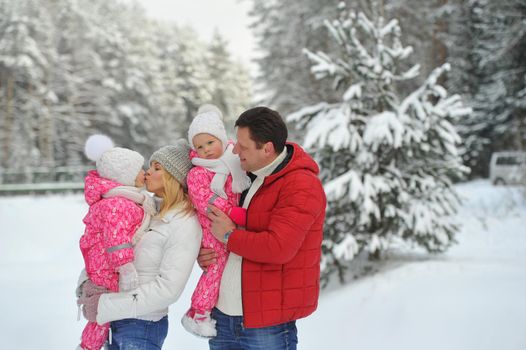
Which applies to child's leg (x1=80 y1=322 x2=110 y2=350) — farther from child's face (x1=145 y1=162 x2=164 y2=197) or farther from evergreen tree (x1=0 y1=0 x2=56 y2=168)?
evergreen tree (x1=0 y1=0 x2=56 y2=168)

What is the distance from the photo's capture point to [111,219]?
7.91ft

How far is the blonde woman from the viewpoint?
Answer: 242cm

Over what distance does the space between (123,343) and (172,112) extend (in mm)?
37421

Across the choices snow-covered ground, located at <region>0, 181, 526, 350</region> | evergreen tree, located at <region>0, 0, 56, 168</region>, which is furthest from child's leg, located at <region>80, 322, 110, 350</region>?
evergreen tree, located at <region>0, 0, 56, 168</region>

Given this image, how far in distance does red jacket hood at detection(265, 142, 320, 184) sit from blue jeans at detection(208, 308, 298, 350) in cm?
72

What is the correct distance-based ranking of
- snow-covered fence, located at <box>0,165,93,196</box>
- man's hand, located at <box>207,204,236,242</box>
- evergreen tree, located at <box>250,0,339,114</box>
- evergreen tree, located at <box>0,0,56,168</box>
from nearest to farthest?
man's hand, located at <box>207,204,236,242</box> → evergreen tree, located at <box>250,0,339,114</box> → snow-covered fence, located at <box>0,165,93,196</box> → evergreen tree, located at <box>0,0,56,168</box>

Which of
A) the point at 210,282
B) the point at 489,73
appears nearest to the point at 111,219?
the point at 210,282

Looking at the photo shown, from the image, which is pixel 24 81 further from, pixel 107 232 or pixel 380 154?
pixel 107 232

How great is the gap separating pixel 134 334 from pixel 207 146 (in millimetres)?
1024

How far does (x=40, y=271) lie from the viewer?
953cm

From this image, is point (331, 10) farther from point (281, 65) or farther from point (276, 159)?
point (276, 159)

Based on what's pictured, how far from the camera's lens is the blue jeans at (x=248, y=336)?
2.42 metres

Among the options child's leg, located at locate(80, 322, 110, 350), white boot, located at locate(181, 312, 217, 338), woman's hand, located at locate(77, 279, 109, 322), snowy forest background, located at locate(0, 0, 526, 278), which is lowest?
child's leg, located at locate(80, 322, 110, 350)

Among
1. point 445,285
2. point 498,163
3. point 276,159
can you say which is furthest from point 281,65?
point 276,159
